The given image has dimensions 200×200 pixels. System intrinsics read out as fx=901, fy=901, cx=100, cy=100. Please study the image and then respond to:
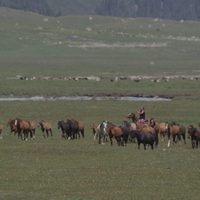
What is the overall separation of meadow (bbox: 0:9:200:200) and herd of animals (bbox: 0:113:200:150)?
412mm

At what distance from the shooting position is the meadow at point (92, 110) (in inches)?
973

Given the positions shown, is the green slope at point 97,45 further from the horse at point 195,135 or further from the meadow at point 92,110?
the horse at point 195,135

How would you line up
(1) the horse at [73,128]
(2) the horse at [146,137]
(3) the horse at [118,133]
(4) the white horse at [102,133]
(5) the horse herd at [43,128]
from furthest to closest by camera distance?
(1) the horse at [73,128], (5) the horse herd at [43,128], (4) the white horse at [102,133], (3) the horse at [118,133], (2) the horse at [146,137]

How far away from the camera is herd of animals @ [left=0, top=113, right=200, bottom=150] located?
108ft

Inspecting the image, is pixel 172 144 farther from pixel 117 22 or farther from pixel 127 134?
pixel 117 22

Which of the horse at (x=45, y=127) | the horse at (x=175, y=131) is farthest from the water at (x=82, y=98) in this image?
the horse at (x=175, y=131)

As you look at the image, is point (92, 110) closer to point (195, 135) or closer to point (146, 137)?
point (195, 135)

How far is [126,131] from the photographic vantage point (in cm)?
3419

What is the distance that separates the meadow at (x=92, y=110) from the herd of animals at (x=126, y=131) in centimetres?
41

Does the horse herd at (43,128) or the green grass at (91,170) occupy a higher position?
the horse herd at (43,128)

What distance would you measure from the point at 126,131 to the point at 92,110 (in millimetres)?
15733

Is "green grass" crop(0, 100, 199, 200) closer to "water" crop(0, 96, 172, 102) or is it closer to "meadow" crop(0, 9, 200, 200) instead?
"meadow" crop(0, 9, 200, 200)

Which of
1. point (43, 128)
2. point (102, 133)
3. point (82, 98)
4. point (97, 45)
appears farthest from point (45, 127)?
point (97, 45)

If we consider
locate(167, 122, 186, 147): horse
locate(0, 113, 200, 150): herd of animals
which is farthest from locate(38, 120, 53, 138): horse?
locate(167, 122, 186, 147): horse
